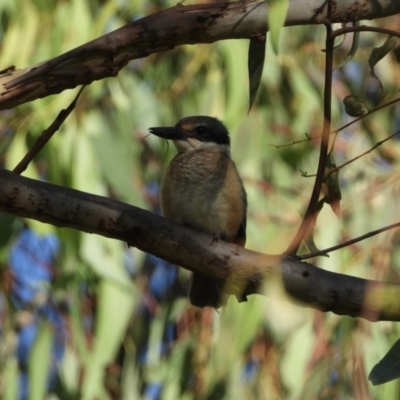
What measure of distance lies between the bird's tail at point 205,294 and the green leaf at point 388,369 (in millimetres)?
1251

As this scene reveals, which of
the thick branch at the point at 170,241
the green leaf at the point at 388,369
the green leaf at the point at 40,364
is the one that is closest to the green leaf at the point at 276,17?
the thick branch at the point at 170,241

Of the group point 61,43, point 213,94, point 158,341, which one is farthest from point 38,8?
point 158,341

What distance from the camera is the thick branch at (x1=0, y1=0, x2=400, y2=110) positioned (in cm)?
199

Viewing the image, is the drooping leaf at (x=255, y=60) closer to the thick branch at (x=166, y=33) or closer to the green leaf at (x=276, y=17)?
the thick branch at (x=166, y=33)

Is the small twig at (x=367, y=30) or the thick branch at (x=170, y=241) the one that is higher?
the small twig at (x=367, y=30)

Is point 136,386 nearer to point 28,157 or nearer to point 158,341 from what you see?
point 158,341

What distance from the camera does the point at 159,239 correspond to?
2033 millimetres

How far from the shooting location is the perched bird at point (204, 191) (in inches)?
126

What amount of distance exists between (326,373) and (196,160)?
0.97 meters

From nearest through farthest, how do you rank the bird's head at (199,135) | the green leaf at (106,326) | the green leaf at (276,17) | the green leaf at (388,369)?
the green leaf at (276,17) < the green leaf at (388,369) < the bird's head at (199,135) < the green leaf at (106,326)

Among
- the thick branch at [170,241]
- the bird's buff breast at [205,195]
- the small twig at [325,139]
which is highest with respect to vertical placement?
the bird's buff breast at [205,195]

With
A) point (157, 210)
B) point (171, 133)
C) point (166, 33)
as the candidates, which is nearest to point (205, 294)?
point (171, 133)

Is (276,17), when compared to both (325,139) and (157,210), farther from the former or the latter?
(157,210)

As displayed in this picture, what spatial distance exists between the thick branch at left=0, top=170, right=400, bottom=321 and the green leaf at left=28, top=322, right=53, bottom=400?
2.07 meters
